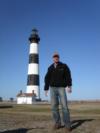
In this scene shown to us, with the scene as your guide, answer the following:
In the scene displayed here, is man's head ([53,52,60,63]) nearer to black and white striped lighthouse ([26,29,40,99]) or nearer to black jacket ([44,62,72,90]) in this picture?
black jacket ([44,62,72,90])

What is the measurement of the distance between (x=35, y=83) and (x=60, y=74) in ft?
178

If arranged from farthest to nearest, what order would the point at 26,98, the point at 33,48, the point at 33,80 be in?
1. the point at 26,98
2. the point at 33,48
3. the point at 33,80

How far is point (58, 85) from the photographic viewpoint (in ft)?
33.4

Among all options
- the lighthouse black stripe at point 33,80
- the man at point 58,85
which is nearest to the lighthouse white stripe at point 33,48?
the lighthouse black stripe at point 33,80

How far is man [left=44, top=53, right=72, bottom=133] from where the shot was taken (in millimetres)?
10047

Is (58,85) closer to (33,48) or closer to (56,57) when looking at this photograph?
(56,57)

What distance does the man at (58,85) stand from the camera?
1005 centimetres

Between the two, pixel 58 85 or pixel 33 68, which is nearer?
pixel 58 85

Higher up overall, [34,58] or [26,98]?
[34,58]

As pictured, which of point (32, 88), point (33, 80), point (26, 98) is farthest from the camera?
point (26, 98)

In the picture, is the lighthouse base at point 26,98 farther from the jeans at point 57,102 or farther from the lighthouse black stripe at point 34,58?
the jeans at point 57,102

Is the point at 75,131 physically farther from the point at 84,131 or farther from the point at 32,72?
the point at 32,72

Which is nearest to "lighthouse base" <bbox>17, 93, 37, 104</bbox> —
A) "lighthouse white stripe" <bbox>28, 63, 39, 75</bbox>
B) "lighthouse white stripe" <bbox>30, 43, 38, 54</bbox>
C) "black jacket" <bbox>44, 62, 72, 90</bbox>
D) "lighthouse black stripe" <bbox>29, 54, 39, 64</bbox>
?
"lighthouse white stripe" <bbox>28, 63, 39, 75</bbox>

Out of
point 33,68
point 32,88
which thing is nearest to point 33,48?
point 33,68
